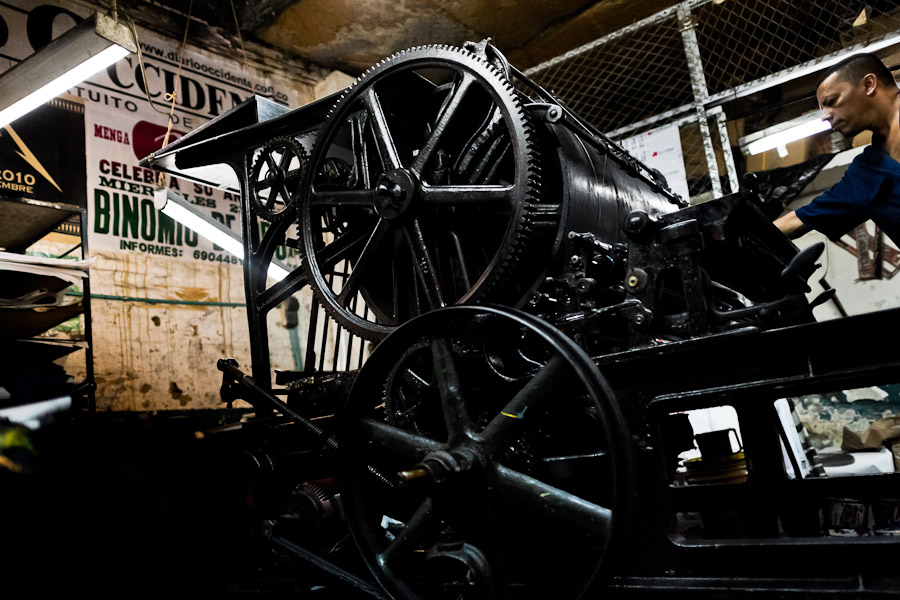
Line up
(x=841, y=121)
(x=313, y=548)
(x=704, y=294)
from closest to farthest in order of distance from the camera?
1. (x=704, y=294)
2. (x=313, y=548)
3. (x=841, y=121)

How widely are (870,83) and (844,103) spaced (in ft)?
0.42

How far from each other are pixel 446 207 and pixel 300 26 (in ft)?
17.2

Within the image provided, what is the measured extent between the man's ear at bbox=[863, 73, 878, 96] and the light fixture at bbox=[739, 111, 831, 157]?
256 centimetres

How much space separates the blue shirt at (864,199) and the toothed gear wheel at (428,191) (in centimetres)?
153

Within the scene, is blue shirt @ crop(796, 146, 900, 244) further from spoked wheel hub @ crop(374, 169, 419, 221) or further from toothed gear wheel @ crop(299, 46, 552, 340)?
spoked wheel hub @ crop(374, 169, 419, 221)

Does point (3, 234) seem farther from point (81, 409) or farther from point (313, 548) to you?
point (313, 548)

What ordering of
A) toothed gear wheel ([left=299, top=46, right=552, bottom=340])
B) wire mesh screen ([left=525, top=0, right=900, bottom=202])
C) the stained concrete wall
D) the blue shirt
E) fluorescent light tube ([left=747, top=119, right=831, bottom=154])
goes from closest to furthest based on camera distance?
toothed gear wheel ([left=299, top=46, right=552, bottom=340]) < the blue shirt < the stained concrete wall < fluorescent light tube ([left=747, top=119, right=831, bottom=154]) < wire mesh screen ([left=525, top=0, right=900, bottom=202])

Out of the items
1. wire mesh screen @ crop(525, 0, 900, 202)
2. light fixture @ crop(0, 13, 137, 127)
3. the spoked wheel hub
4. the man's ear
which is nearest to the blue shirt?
the man's ear

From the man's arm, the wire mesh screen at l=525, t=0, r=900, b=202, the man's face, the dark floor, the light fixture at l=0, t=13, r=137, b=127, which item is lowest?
the dark floor

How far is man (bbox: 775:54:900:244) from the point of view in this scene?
2.94 m

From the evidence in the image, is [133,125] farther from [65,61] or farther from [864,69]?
[864,69]

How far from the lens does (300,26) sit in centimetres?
690

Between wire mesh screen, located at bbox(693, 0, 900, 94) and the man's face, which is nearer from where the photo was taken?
the man's face

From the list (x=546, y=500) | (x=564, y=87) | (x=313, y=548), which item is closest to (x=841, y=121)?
(x=546, y=500)
